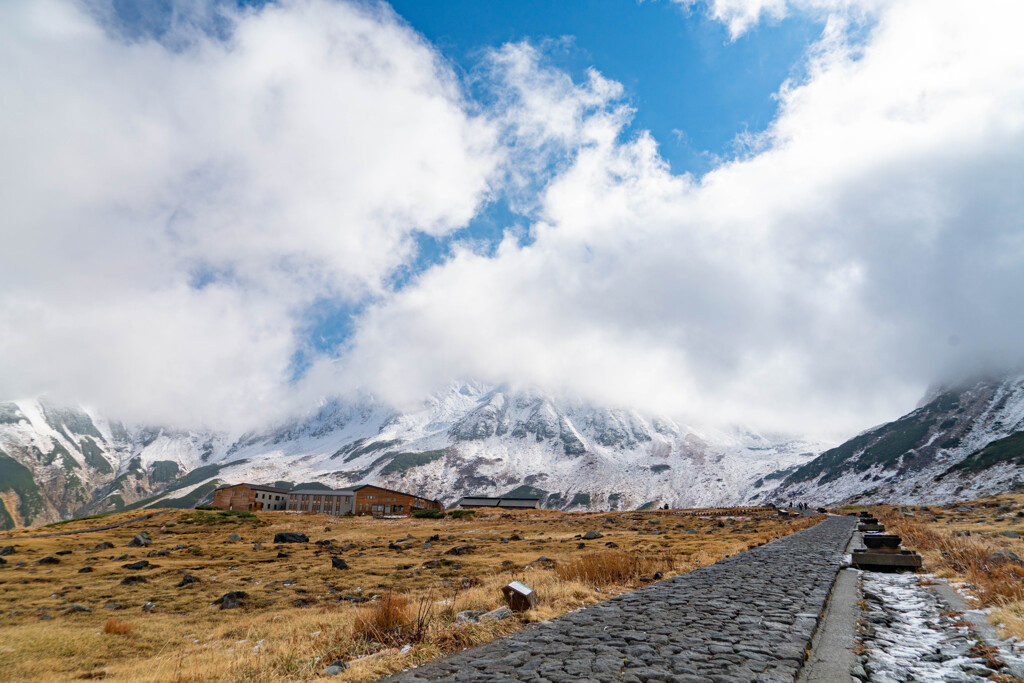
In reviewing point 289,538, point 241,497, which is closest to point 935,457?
point 289,538

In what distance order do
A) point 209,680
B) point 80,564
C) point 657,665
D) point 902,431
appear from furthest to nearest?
point 902,431
point 80,564
point 209,680
point 657,665

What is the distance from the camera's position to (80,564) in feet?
100

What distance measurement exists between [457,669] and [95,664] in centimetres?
1144

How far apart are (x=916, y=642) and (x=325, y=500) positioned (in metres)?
122

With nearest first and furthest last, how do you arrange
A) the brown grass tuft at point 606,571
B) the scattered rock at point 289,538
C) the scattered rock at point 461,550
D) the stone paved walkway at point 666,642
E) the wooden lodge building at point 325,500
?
the stone paved walkway at point 666,642 < the brown grass tuft at point 606,571 < the scattered rock at point 461,550 < the scattered rock at point 289,538 < the wooden lodge building at point 325,500

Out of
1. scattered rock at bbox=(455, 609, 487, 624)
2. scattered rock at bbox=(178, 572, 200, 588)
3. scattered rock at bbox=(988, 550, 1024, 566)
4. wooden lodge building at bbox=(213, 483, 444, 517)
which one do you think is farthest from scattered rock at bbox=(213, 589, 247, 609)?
wooden lodge building at bbox=(213, 483, 444, 517)

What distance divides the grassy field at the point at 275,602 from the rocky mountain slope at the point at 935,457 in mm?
106147

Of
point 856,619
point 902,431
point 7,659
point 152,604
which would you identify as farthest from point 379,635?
point 902,431

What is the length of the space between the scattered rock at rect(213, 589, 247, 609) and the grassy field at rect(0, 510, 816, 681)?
266 millimetres

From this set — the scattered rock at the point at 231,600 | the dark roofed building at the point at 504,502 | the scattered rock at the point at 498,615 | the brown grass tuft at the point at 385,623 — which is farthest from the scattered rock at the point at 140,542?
the dark roofed building at the point at 504,502

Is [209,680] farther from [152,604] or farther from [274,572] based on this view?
[274,572]

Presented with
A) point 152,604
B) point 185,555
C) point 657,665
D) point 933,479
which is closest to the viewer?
point 657,665

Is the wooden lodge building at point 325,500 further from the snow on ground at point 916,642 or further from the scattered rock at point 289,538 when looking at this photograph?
the snow on ground at point 916,642

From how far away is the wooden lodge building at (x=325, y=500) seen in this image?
328ft
